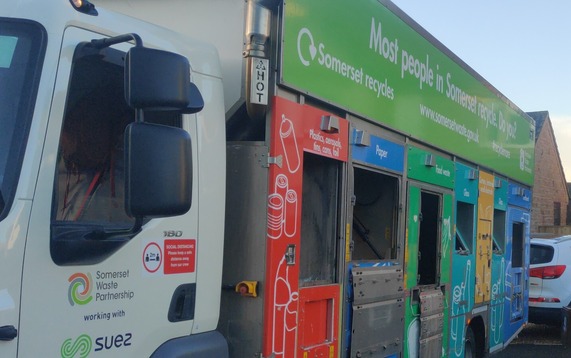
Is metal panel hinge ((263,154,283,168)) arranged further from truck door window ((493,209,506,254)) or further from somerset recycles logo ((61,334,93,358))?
truck door window ((493,209,506,254))

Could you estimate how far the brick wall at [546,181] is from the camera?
29.6 metres

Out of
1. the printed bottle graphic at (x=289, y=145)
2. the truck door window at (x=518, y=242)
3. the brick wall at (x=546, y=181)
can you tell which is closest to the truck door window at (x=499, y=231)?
the truck door window at (x=518, y=242)

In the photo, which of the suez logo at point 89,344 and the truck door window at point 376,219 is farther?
the truck door window at point 376,219

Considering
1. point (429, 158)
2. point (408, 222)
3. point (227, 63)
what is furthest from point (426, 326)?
point (227, 63)

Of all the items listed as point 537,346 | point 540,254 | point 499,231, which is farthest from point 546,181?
point 499,231

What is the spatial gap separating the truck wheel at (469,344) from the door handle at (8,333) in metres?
5.69

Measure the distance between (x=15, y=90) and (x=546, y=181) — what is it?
1216 inches

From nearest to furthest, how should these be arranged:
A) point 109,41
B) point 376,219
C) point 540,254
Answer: point 109,41 → point 376,219 → point 540,254

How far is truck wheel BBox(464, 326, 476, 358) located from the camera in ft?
24.6

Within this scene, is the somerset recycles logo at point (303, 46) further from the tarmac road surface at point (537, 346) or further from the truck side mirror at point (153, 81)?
the tarmac road surface at point (537, 346)

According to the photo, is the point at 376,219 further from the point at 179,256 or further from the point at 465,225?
the point at 179,256

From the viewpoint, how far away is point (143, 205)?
102 inches

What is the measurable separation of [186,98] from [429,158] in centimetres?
381

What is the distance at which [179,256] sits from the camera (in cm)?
328
